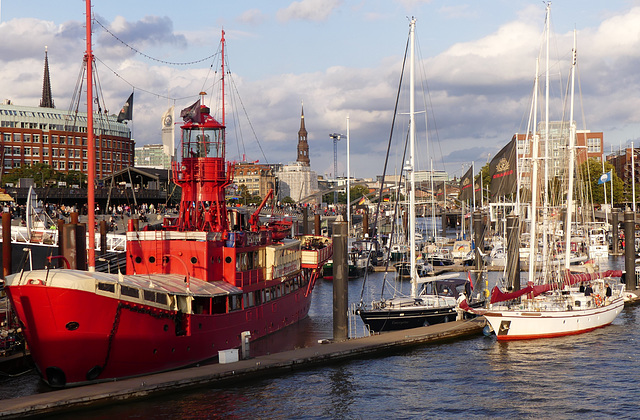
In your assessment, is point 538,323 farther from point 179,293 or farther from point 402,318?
point 179,293

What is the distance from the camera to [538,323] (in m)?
41.8

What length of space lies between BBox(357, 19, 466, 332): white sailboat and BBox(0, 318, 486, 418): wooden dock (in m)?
1.00

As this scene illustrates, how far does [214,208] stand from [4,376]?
1414cm

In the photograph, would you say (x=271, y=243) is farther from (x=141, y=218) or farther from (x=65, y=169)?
(x=65, y=169)

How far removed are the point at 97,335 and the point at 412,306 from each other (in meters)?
21.6

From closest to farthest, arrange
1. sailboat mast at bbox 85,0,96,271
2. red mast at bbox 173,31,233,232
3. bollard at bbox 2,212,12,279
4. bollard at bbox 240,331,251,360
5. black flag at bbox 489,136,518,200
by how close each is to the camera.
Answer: sailboat mast at bbox 85,0,96,271 < bollard at bbox 240,331,251,360 < bollard at bbox 2,212,12,279 < red mast at bbox 173,31,233,232 < black flag at bbox 489,136,518,200

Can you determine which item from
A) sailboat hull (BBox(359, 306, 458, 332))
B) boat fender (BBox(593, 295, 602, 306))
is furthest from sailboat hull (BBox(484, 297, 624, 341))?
sailboat hull (BBox(359, 306, 458, 332))

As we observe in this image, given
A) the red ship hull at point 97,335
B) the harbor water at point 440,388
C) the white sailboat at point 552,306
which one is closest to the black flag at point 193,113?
the red ship hull at point 97,335

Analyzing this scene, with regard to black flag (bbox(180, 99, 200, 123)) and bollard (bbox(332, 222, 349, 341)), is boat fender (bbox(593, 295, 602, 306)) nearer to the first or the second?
bollard (bbox(332, 222, 349, 341))

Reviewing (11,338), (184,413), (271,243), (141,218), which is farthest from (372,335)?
(141,218)

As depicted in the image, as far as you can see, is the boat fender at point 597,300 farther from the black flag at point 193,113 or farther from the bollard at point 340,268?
the black flag at point 193,113

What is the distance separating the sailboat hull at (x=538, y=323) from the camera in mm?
41312

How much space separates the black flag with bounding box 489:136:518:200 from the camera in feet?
170

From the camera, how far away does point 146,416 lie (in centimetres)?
2736
